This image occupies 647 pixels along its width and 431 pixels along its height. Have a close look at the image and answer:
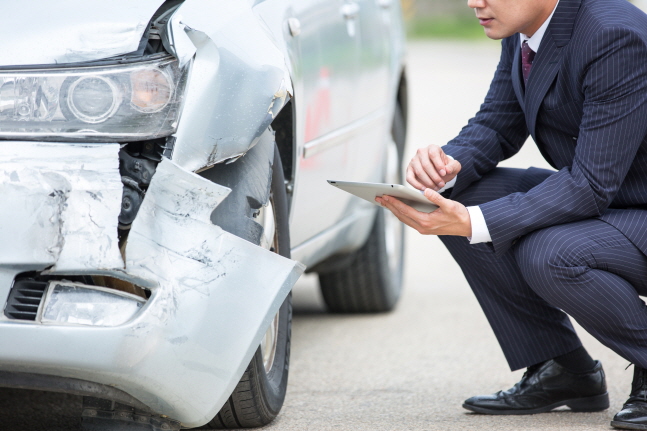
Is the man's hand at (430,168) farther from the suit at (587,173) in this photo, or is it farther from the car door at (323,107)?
the car door at (323,107)

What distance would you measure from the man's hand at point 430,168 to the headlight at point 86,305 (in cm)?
99

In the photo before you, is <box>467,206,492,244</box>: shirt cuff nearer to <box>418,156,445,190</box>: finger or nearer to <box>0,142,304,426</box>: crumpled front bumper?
<box>418,156,445,190</box>: finger

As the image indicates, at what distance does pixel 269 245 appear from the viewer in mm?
2287

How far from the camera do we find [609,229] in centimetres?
231

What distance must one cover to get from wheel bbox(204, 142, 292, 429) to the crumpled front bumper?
30 cm

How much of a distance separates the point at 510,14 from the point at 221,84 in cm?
87

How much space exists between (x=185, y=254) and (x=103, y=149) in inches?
10.1

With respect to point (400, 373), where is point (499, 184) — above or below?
above

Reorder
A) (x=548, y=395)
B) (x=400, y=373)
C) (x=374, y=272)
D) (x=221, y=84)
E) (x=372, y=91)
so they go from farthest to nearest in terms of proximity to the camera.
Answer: (x=374, y=272) → (x=372, y=91) → (x=400, y=373) → (x=548, y=395) → (x=221, y=84)

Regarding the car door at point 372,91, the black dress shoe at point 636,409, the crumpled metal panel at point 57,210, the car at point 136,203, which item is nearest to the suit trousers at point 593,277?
the black dress shoe at point 636,409

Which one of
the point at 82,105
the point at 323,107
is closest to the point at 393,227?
the point at 323,107

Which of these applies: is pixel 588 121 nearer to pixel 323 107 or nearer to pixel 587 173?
pixel 587 173

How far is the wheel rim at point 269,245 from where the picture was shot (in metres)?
2.21

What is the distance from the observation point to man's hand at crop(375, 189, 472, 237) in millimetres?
2227
